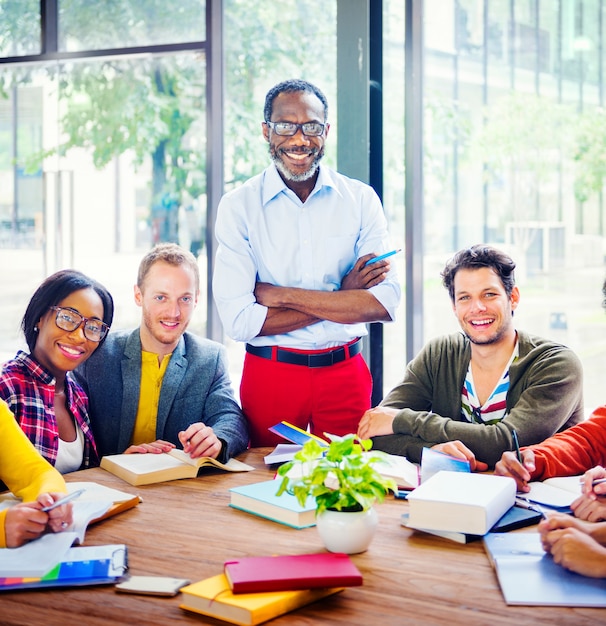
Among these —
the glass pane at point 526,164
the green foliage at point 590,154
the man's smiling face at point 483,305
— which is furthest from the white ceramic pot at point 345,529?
the green foliage at point 590,154

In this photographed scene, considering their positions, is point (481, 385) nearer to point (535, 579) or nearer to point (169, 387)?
point (169, 387)

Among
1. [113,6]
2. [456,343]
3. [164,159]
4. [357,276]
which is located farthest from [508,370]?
[113,6]

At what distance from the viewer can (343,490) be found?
1.53 metres

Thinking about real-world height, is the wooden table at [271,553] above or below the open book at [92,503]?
below

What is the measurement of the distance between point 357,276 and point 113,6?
2346 mm

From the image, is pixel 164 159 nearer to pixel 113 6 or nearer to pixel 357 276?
pixel 113 6

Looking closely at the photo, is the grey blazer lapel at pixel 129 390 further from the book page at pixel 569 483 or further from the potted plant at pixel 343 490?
the book page at pixel 569 483

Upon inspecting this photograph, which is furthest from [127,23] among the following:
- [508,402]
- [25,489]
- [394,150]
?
[25,489]

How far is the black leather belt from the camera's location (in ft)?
9.32

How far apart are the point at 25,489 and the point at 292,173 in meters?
→ 1.44

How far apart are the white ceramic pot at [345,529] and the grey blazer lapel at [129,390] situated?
1.14 metres

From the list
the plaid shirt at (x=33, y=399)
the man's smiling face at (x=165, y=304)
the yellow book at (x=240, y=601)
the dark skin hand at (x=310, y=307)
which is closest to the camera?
the yellow book at (x=240, y=601)

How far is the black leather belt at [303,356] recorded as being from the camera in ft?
9.32

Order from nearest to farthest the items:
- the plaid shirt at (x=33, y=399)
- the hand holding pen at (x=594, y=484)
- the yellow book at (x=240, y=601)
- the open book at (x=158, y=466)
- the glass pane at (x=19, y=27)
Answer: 1. the yellow book at (x=240, y=601)
2. the hand holding pen at (x=594, y=484)
3. the open book at (x=158, y=466)
4. the plaid shirt at (x=33, y=399)
5. the glass pane at (x=19, y=27)
